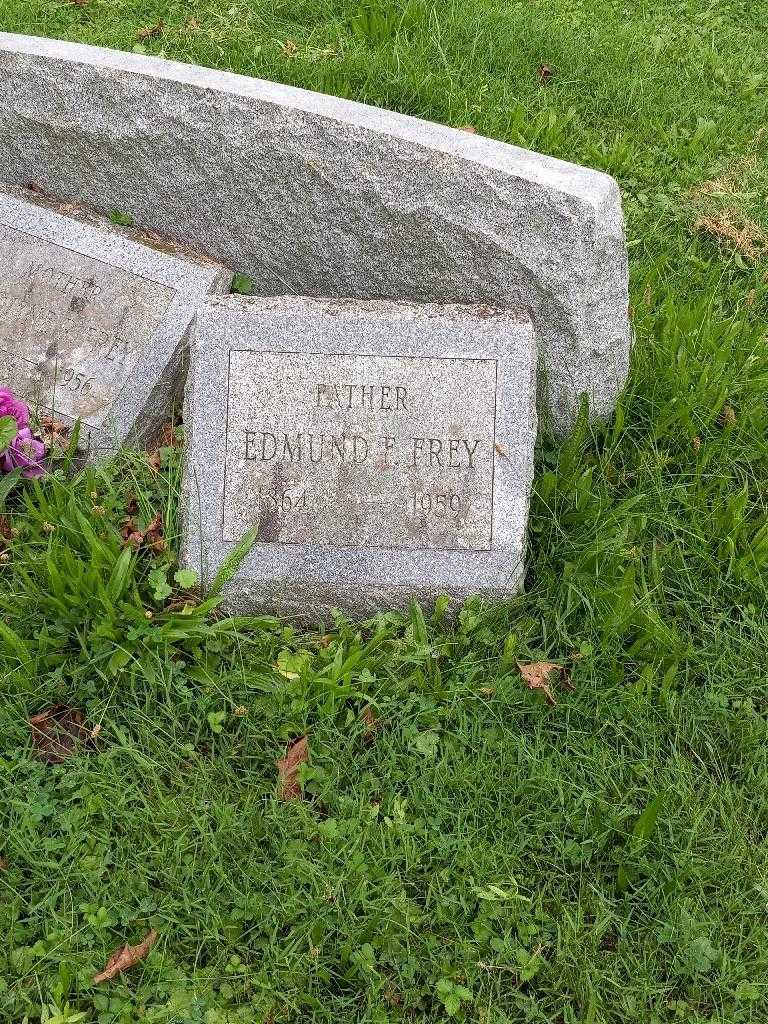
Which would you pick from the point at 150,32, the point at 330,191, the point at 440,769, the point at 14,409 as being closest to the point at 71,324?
the point at 14,409

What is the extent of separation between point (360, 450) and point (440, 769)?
34.4 inches

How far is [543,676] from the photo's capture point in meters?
2.25

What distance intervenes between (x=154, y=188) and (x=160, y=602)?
1441 millimetres

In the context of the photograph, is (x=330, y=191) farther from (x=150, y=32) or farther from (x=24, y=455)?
(x=150, y=32)

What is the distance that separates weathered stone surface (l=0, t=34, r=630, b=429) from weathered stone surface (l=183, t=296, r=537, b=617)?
19cm

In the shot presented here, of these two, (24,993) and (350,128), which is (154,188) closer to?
(350,128)

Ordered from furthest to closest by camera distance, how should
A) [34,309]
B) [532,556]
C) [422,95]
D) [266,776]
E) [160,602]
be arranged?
[422,95] < [34,309] < [532,556] < [160,602] < [266,776]

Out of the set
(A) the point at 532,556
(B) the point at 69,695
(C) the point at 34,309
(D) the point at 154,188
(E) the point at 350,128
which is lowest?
(B) the point at 69,695

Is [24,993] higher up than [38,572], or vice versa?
[38,572]

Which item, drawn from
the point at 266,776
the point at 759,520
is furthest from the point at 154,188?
the point at 759,520

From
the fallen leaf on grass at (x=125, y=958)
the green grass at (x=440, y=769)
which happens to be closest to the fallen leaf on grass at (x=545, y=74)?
the green grass at (x=440, y=769)

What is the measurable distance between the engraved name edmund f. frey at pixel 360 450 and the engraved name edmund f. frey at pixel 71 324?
0.53 m

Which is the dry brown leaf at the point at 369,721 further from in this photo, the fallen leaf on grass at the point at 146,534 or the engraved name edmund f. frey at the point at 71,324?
the engraved name edmund f. frey at the point at 71,324

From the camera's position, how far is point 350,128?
2508 mm
